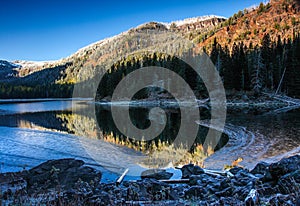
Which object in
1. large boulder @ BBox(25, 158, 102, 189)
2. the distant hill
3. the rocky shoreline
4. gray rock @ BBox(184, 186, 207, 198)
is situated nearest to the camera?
the rocky shoreline

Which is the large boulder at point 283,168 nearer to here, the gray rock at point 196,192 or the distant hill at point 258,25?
the gray rock at point 196,192

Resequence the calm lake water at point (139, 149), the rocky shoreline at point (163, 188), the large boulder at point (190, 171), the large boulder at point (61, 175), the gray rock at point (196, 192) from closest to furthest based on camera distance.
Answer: the rocky shoreline at point (163, 188) < the gray rock at point (196, 192) < the large boulder at point (61, 175) < the large boulder at point (190, 171) < the calm lake water at point (139, 149)

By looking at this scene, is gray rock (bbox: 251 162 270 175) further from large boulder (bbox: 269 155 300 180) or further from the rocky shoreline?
large boulder (bbox: 269 155 300 180)

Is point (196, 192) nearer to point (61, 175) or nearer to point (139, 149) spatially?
point (61, 175)

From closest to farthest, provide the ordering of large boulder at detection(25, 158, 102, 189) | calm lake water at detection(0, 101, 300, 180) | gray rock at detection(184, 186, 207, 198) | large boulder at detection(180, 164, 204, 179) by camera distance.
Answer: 1. gray rock at detection(184, 186, 207, 198)
2. large boulder at detection(25, 158, 102, 189)
3. large boulder at detection(180, 164, 204, 179)
4. calm lake water at detection(0, 101, 300, 180)

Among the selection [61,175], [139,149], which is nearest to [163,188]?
[61,175]

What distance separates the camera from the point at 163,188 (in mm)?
8219

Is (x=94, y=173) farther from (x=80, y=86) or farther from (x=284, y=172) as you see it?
(x=80, y=86)

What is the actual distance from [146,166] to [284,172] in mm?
7485

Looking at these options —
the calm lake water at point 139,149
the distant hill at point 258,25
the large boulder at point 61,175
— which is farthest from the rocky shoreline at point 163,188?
the distant hill at point 258,25

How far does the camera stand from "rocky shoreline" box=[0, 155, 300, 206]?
6.80m

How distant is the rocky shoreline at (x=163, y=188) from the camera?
6805mm

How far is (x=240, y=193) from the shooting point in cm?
771

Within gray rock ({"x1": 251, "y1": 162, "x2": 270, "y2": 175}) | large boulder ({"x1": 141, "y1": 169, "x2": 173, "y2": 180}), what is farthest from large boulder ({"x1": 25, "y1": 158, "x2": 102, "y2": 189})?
gray rock ({"x1": 251, "y1": 162, "x2": 270, "y2": 175})
